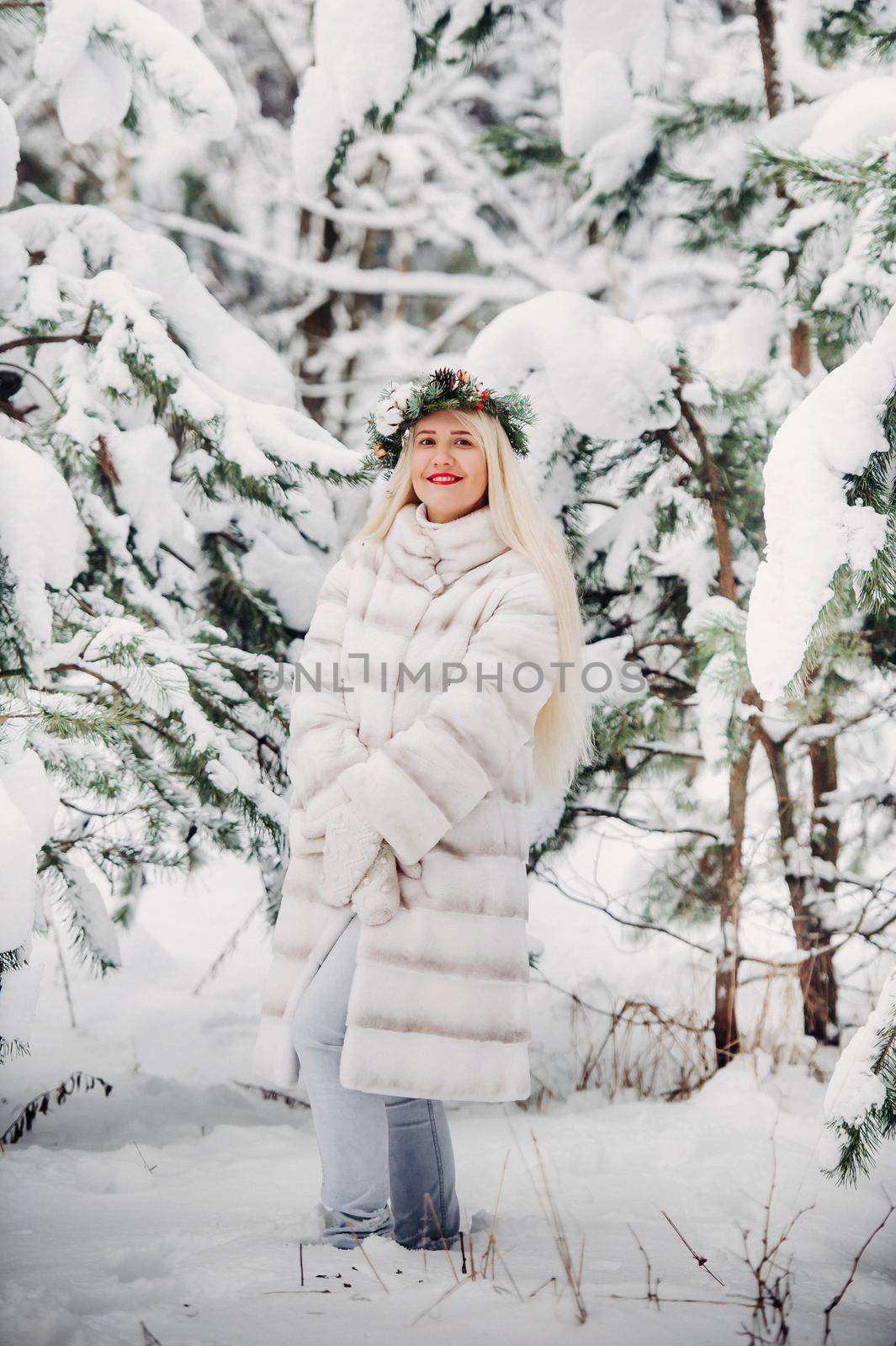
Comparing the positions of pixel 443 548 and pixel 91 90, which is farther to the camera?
pixel 91 90

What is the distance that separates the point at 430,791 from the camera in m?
1.97

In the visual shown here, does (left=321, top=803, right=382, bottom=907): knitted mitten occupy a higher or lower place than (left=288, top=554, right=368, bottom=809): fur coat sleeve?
lower

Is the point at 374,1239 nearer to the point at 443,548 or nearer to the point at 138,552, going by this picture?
the point at 443,548

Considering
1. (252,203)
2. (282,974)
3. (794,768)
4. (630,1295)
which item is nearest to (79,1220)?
(282,974)

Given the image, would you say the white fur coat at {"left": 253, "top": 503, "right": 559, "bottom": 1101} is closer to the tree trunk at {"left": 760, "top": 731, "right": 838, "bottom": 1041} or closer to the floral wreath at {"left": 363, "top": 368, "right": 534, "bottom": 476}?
the floral wreath at {"left": 363, "top": 368, "right": 534, "bottom": 476}

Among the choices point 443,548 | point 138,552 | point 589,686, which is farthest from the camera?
point 589,686

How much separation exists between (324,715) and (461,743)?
34cm

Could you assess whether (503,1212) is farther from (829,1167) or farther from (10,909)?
(10,909)

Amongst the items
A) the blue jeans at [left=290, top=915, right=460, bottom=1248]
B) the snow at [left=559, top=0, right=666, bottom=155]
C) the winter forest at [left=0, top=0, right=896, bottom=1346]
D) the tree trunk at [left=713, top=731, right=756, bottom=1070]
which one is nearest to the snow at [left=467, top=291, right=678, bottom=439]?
the winter forest at [left=0, top=0, right=896, bottom=1346]

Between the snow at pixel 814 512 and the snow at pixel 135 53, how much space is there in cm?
199

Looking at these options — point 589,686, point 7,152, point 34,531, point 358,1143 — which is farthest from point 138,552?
point 358,1143

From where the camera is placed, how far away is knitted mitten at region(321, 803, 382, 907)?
198 centimetres

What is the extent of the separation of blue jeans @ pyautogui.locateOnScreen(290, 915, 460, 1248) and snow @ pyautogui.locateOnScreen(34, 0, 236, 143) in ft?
7.40

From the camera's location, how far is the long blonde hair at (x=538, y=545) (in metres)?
2.34
